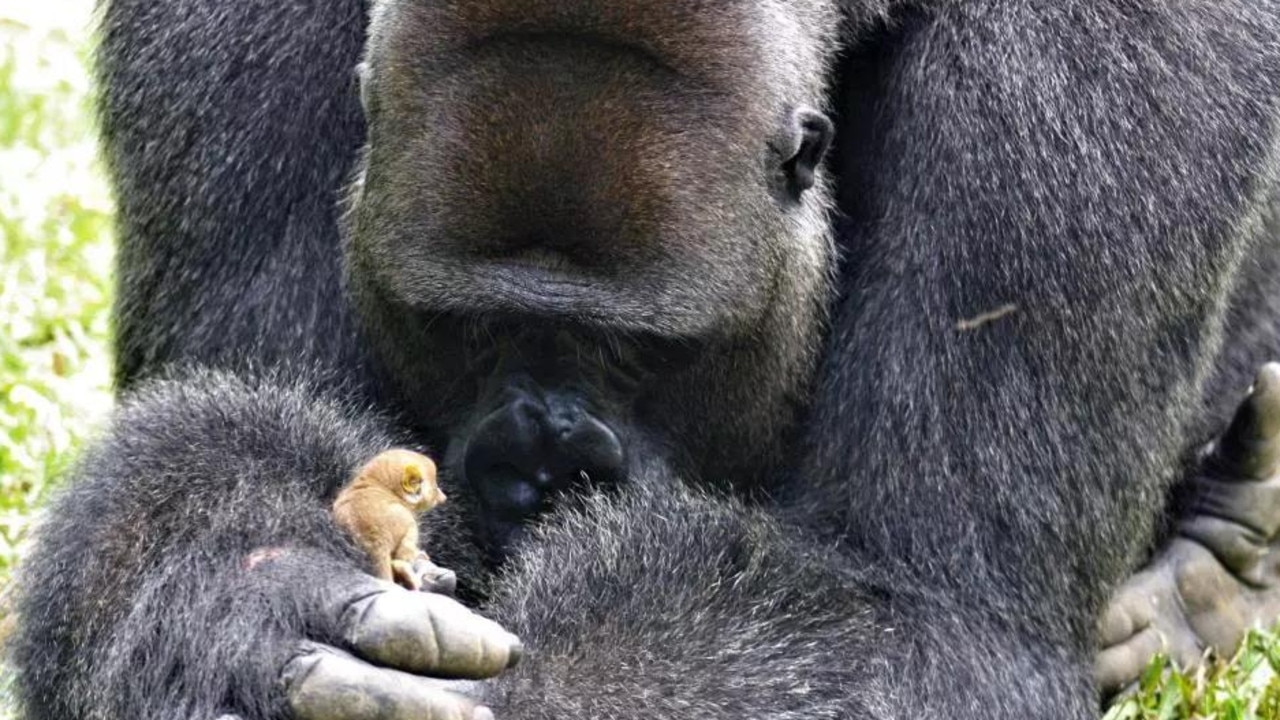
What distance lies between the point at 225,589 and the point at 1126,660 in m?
2.12

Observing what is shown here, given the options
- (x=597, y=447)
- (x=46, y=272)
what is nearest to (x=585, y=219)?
(x=597, y=447)

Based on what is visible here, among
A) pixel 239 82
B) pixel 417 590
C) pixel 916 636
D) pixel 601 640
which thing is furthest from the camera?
pixel 239 82

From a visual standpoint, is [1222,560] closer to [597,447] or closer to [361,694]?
[597,447]

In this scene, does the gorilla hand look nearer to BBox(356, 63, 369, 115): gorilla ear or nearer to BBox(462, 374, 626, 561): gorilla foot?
BBox(462, 374, 626, 561): gorilla foot

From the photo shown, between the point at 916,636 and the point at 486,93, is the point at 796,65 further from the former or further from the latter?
the point at 916,636

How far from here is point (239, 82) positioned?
4688 mm

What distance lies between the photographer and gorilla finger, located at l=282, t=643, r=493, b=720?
337 cm

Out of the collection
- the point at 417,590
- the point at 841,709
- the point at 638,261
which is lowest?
the point at 841,709

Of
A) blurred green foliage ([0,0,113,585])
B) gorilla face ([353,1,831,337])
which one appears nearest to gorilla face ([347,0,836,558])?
gorilla face ([353,1,831,337])

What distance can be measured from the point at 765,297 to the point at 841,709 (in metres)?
0.77

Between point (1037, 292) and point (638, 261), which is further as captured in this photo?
point (1037, 292)

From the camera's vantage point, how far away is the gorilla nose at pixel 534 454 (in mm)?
4043

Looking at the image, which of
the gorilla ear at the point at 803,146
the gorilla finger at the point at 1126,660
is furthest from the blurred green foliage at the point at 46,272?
the gorilla finger at the point at 1126,660

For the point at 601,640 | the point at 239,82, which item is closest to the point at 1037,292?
the point at 601,640
